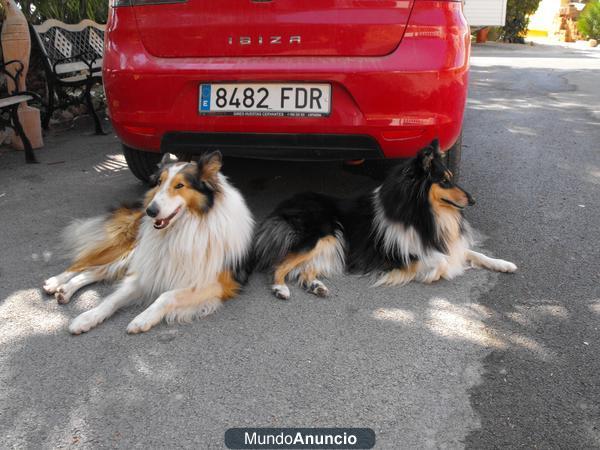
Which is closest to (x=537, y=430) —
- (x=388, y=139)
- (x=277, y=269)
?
(x=277, y=269)

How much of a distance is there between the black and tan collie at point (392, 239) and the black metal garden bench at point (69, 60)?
4.67m

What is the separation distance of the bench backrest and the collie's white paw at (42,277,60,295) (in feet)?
14.9

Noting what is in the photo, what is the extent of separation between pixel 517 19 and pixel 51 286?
2533 centimetres

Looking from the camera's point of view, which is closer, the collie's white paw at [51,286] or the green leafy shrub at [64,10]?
the collie's white paw at [51,286]

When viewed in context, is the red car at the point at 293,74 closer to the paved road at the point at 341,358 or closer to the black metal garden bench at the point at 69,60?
the paved road at the point at 341,358

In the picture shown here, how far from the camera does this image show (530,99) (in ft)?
30.3

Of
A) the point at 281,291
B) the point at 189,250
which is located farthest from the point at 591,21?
the point at 189,250

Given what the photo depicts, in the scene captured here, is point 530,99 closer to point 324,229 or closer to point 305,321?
point 324,229

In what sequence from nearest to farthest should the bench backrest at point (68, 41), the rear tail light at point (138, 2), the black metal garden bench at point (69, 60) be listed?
the rear tail light at point (138, 2)
the black metal garden bench at point (69, 60)
the bench backrest at point (68, 41)

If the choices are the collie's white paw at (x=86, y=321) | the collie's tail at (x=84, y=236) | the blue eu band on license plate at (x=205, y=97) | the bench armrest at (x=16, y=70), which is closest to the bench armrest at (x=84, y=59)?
the bench armrest at (x=16, y=70)

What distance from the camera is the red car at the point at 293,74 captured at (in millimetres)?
3393

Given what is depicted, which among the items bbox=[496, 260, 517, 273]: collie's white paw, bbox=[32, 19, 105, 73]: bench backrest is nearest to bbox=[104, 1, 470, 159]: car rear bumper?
bbox=[496, 260, 517, 273]: collie's white paw

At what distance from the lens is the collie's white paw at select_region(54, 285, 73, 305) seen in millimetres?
3141

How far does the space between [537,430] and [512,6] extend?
993 inches
